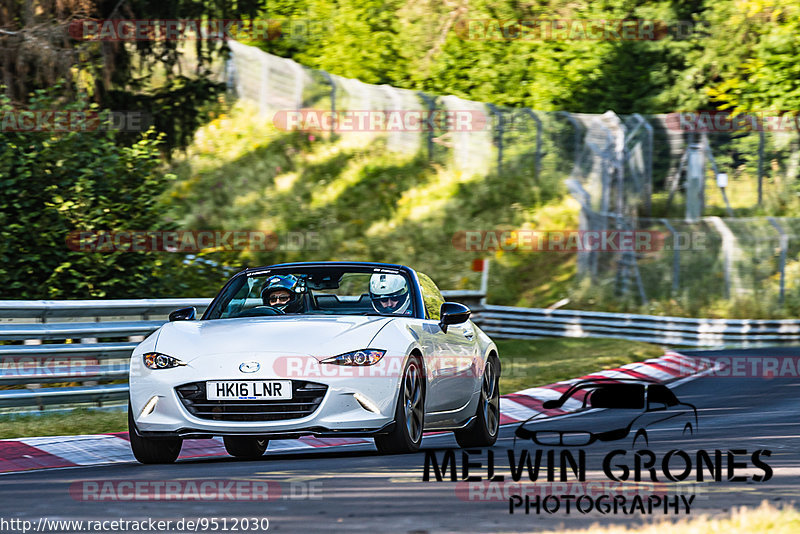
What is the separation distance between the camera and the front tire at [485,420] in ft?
35.7

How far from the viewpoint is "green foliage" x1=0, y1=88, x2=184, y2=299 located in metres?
16.1

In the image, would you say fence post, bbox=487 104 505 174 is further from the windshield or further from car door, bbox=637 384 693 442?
the windshield

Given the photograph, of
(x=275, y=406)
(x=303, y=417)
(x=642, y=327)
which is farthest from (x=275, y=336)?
(x=642, y=327)

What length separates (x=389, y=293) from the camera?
10.3m

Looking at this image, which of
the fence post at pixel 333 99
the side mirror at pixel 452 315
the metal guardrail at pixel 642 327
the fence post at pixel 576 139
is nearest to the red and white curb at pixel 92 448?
the side mirror at pixel 452 315

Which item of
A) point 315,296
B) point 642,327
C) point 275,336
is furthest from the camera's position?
point 642,327

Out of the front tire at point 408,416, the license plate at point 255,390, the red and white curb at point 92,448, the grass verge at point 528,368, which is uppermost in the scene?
the license plate at point 255,390

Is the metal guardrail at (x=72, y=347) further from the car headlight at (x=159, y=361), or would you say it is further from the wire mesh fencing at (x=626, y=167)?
the wire mesh fencing at (x=626, y=167)

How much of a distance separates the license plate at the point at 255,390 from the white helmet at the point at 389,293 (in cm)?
141

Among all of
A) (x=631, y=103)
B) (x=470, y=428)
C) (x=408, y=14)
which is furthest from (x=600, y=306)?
(x=470, y=428)

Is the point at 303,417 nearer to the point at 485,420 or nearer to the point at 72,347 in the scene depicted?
the point at 485,420

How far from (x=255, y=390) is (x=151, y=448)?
43.0 inches

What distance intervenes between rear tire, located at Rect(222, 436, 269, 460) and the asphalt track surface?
7.2 inches

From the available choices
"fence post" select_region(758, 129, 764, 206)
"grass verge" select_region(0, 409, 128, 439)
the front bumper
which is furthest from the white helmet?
"fence post" select_region(758, 129, 764, 206)
